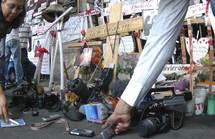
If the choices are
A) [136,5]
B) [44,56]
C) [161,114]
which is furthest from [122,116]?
[44,56]

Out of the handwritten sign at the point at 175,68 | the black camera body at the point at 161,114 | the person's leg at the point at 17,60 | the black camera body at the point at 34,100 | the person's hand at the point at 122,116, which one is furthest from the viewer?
the person's leg at the point at 17,60

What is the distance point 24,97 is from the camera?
4.77m

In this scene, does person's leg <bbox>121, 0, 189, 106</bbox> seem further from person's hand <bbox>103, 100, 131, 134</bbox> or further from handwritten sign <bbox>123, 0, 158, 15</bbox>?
handwritten sign <bbox>123, 0, 158, 15</bbox>

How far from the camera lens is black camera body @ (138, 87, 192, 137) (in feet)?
11.3

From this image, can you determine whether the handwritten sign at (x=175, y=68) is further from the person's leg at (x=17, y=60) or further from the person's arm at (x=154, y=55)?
the person's arm at (x=154, y=55)

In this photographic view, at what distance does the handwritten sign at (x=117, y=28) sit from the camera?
524 centimetres

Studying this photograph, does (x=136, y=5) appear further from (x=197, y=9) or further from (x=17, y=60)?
(x=17, y=60)

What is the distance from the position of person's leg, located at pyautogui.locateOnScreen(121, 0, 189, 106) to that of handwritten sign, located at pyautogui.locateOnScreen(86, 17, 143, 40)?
3.97m

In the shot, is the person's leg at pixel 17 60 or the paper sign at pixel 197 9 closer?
the paper sign at pixel 197 9

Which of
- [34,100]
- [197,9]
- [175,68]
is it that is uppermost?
[197,9]

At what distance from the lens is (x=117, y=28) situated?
5.44 meters

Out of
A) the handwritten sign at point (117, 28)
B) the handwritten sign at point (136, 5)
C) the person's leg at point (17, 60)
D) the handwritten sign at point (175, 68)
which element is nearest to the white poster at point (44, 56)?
the person's leg at point (17, 60)

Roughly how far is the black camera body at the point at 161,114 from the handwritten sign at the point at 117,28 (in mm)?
1506

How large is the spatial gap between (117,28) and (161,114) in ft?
6.77
